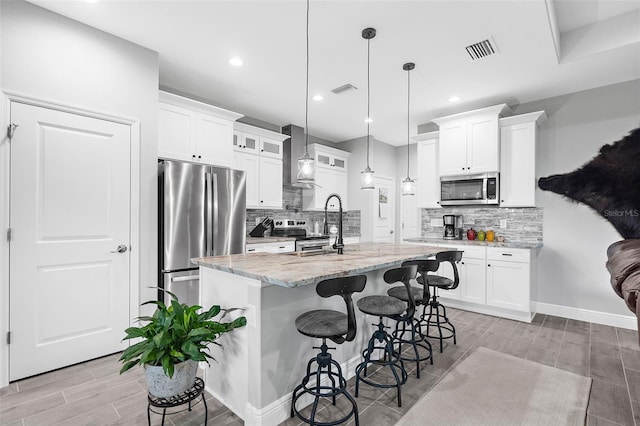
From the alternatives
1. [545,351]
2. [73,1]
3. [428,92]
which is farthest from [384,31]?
[545,351]

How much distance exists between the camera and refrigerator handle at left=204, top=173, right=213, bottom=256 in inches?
126

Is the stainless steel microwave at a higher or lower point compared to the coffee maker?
higher

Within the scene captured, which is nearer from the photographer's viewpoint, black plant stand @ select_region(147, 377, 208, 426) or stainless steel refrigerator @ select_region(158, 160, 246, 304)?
black plant stand @ select_region(147, 377, 208, 426)

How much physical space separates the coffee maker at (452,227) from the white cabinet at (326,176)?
2.09 metres

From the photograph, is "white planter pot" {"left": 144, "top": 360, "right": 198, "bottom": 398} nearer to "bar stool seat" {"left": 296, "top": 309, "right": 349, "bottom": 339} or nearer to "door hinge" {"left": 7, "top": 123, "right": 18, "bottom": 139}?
"bar stool seat" {"left": 296, "top": 309, "right": 349, "bottom": 339}

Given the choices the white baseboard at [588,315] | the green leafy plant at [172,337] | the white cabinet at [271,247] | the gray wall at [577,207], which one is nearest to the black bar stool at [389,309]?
the green leafy plant at [172,337]

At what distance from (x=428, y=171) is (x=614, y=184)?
2159 mm

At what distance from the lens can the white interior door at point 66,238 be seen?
2.28 meters

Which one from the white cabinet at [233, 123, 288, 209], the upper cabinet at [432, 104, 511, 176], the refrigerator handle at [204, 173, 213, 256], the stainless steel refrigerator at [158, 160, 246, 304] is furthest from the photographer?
the white cabinet at [233, 123, 288, 209]

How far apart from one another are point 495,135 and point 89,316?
490 cm

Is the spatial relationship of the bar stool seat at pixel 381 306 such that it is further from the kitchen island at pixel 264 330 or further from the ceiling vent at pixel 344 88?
the ceiling vent at pixel 344 88

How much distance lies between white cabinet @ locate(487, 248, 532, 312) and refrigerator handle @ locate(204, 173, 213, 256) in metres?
3.40

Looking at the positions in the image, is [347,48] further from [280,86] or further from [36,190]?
[36,190]

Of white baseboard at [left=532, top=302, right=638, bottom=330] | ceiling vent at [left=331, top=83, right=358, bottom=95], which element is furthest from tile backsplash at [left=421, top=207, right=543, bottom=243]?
ceiling vent at [left=331, top=83, right=358, bottom=95]
